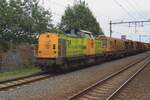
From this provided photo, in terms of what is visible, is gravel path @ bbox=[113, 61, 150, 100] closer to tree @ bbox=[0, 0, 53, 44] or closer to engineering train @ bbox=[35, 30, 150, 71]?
engineering train @ bbox=[35, 30, 150, 71]

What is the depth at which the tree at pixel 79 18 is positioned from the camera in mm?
54456

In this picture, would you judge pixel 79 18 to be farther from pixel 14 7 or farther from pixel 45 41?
pixel 45 41

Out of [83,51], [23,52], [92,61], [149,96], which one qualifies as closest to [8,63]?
[23,52]

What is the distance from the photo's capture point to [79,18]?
55.5m

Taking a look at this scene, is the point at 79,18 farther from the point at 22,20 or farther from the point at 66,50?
the point at 66,50

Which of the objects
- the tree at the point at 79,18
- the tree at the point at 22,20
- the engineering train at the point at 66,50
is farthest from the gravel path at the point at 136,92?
the tree at the point at 79,18

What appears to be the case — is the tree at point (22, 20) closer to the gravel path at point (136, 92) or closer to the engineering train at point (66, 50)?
the engineering train at point (66, 50)

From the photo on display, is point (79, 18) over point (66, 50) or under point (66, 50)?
over

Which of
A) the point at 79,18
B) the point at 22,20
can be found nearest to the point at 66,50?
the point at 22,20

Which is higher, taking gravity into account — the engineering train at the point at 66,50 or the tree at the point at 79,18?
the tree at the point at 79,18

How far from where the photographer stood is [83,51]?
98.8ft

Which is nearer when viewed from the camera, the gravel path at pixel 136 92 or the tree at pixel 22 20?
the gravel path at pixel 136 92

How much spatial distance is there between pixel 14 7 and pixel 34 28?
2.55 m

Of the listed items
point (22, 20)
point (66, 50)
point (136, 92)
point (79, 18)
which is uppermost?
point (79, 18)
